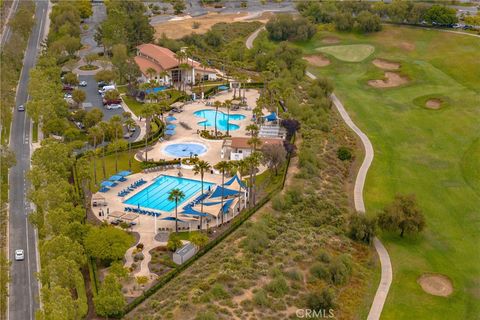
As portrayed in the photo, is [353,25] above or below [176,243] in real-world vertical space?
above

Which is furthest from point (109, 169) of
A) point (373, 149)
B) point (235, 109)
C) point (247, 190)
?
point (373, 149)

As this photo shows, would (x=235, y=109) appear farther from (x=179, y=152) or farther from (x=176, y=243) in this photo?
(x=176, y=243)

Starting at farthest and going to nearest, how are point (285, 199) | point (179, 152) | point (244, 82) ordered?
point (244, 82)
point (179, 152)
point (285, 199)

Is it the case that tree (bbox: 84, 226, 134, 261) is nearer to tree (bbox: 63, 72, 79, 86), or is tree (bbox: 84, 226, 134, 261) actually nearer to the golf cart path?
the golf cart path

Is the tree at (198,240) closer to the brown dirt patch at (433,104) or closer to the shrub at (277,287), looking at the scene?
the shrub at (277,287)

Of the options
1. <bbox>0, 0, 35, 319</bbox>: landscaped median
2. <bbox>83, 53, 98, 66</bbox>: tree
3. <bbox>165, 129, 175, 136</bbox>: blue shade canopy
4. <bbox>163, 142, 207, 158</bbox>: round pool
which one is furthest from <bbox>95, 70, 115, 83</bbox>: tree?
<bbox>163, 142, 207, 158</bbox>: round pool
